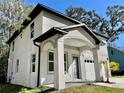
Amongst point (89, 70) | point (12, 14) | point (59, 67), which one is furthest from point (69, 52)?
point (12, 14)

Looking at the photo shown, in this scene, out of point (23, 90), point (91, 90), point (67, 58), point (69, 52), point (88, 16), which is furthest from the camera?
point (88, 16)

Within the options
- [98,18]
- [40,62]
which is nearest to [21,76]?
[40,62]

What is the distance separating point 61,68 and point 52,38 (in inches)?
95.2

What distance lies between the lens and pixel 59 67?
9.34m

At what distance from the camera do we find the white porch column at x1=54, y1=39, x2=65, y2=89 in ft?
29.9

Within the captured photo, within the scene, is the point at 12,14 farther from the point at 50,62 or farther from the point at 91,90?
the point at 91,90

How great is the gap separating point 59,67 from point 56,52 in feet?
3.43

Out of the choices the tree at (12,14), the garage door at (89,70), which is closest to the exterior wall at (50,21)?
the tree at (12,14)

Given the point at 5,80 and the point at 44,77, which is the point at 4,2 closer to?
the point at 44,77

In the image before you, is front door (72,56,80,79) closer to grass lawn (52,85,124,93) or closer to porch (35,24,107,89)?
porch (35,24,107,89)

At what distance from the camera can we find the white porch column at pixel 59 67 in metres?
9.11

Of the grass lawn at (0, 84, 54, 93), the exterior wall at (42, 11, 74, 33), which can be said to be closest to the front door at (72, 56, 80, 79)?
the exterior wall at (42, 11, 74, 33)

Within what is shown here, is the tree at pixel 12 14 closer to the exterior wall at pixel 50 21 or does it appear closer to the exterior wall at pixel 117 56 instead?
the exterior wall at pixel 50 21

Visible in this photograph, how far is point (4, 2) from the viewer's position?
14336 mm
